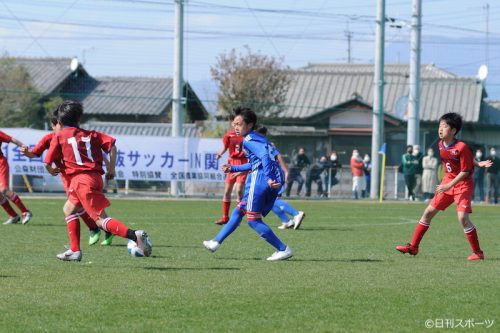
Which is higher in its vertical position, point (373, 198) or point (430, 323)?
point (430, 323)

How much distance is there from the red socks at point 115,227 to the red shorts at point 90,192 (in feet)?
0.43

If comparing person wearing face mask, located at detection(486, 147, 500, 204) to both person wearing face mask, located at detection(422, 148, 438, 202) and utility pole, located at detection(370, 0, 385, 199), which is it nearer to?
person wearing face mask, located at detection(422, 148, 438, 202)

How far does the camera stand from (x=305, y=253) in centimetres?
1296

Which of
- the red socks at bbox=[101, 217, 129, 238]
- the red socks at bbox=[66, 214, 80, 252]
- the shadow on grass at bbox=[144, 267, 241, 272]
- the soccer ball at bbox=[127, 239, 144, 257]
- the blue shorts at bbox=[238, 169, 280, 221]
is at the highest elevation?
the blue shorts at bbox=[238, 169, 280, 221]

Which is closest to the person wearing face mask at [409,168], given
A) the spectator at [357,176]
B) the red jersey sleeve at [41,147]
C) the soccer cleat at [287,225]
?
the spectator at [357,176]

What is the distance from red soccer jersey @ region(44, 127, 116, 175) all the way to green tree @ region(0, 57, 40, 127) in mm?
39133

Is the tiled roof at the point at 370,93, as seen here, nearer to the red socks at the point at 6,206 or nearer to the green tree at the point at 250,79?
the green tree at the point at 250,79

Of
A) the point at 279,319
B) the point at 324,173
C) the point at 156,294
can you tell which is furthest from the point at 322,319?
the point at 324,173

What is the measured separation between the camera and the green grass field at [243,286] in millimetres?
7535

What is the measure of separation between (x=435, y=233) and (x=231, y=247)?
482cm

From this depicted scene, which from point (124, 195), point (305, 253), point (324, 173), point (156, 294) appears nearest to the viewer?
point (156, 294)

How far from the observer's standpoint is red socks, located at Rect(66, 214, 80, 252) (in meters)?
11.2

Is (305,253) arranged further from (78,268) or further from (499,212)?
(499,212)

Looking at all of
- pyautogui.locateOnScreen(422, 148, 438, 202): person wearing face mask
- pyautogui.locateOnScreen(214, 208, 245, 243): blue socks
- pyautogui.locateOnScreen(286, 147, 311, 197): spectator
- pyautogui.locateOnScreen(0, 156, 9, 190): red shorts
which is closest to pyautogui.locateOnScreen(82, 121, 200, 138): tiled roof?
pyautogui.locateOnScreen(286, 147, 311, 197): spectator
